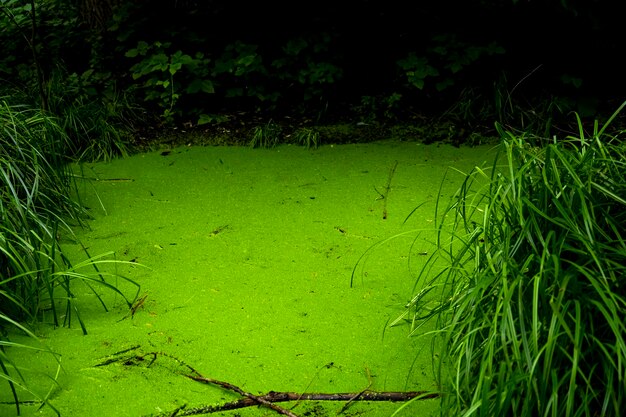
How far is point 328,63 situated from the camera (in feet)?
13.5

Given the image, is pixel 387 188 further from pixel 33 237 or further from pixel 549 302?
pixel 549 302

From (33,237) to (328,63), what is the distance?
7.21 ft

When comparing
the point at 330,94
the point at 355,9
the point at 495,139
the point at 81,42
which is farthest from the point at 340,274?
the point at 81,42

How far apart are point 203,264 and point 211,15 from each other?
2.23 m

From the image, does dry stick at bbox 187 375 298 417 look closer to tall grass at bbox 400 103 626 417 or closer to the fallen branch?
the fallen branch

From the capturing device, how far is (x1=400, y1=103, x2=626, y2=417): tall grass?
1427mm

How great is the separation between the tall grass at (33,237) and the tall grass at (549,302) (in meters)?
0.94

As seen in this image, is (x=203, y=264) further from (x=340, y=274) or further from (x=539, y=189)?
(x=539, y=189)

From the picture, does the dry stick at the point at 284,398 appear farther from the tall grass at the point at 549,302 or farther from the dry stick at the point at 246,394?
the tall grass at the point at 549,302

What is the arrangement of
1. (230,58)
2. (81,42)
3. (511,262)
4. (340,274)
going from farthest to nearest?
1. (81,42)
2. (230,58)
3. (340,274)
4. (511,262)

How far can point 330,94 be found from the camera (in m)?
4.21

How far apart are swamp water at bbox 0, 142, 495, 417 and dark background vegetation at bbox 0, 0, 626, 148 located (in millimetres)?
538

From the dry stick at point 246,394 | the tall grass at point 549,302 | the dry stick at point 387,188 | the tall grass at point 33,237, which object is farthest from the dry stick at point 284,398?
the dry stick at point 387,188

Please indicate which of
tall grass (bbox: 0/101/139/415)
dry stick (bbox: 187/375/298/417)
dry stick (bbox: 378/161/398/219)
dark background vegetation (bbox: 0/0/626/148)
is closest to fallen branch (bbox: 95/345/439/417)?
dry stick (bbox: 187/375/298/417)
